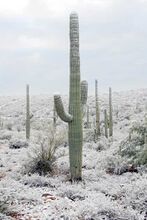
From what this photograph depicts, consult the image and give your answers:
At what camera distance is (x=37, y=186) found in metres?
10.6

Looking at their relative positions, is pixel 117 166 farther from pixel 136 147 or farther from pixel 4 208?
pixel 4 208

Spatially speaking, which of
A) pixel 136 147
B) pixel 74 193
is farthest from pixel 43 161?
pixel 136 147

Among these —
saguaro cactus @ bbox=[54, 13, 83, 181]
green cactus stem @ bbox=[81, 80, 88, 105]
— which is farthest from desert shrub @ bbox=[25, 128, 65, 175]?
green cactus stem @ bbox=[81, 80, 88, 105]

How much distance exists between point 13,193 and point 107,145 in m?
11.0

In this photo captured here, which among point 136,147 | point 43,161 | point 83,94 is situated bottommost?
point 43,161

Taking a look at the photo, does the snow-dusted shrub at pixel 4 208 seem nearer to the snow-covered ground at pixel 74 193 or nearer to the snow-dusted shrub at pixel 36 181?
the snow-covered ground at pixel 74 193

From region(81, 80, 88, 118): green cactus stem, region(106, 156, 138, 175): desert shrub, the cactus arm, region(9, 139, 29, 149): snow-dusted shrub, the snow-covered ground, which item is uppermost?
region(81, 80, 88, 118): green cactus stem

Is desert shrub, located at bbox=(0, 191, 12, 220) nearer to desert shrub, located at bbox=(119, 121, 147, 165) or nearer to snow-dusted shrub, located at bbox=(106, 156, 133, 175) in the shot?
snow-dusted shrub, located at bbox=(106, 156, 133, 175)

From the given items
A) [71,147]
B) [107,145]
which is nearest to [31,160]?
[71,147]

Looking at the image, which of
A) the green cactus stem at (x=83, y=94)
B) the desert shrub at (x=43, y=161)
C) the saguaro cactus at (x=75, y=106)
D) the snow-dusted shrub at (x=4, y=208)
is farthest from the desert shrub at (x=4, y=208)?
the green cactus stem at (x=83, y=94)

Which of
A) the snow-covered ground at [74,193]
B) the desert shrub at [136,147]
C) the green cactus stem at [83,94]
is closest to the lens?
the snow-covered ground at [74,193]

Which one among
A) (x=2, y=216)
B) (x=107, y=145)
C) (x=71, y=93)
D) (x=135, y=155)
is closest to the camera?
(x=2, y=216)

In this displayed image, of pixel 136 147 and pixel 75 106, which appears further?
pixel 136 147

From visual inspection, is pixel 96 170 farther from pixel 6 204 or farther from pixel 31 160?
pixel 6 204
